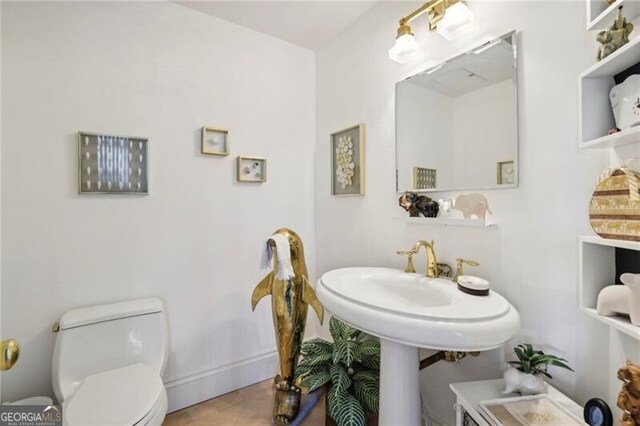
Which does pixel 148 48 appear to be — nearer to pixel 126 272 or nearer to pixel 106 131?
pixel 106 131

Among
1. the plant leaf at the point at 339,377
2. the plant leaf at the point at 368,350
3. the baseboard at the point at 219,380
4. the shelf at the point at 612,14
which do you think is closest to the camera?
the shelf at the point at 612,14

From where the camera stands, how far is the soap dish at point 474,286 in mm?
1042

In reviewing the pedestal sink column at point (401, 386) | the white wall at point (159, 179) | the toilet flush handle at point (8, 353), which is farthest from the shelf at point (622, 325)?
the white wall at point (159, 179)

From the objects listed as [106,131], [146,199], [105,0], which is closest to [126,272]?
[146,199]

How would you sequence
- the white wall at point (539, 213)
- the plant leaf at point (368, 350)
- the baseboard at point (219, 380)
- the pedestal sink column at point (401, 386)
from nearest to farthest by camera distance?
the white wall at point (539, 213)
the pedestal sink column at point (401, 386)
the plant leaf at point (368, 350)
the baseboard at point (219, 380)

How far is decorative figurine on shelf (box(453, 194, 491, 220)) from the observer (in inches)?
48.1

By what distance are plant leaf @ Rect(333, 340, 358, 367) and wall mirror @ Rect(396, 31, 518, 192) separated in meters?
0.86

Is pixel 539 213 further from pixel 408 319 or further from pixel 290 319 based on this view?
pixel 290 319

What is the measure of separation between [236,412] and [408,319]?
1.44 m

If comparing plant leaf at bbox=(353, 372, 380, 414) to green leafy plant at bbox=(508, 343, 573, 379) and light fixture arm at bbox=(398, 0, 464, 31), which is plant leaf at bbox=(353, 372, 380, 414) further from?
light fixture arm at bbox=(398, 0, 464, 31)

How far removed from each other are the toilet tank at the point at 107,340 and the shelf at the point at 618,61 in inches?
80.1

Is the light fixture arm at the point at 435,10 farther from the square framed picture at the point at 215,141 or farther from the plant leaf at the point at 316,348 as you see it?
the plant leaf at the point at 316,348

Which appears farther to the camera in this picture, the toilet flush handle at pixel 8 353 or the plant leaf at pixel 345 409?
the plant leaf at pixel 345 409

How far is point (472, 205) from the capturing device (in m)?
1.25
